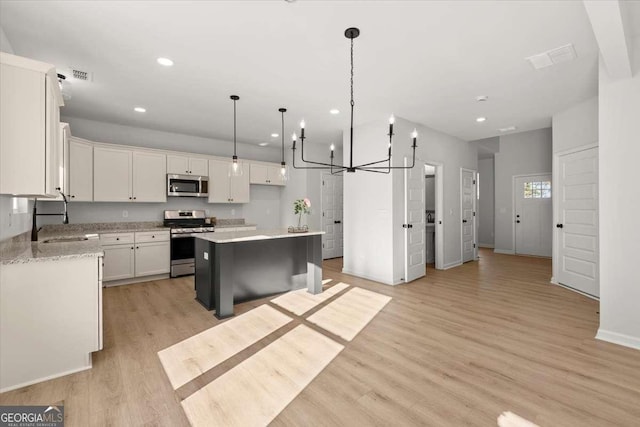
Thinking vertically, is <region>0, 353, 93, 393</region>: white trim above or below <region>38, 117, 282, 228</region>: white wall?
below

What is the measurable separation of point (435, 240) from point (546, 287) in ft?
6.41

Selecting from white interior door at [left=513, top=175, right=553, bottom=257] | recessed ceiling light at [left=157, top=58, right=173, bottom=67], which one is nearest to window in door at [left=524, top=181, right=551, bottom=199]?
white interior door at [left=513, top=175, right=553, bottom=257]

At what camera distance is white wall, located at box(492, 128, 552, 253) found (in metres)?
6.95

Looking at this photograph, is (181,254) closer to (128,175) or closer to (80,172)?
(128,175)

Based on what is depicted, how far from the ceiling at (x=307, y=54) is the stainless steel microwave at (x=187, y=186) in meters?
1.17

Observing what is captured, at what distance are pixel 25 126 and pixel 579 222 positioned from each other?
631 centimetres

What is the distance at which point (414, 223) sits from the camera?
5.12 m

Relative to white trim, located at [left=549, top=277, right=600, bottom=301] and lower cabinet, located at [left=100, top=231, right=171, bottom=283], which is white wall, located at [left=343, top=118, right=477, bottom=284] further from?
lower cabinet, located at [left=100, top=231, right=171, bottom=283]

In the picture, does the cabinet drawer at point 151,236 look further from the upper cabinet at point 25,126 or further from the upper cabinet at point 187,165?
the upper cabinet at point 25,126

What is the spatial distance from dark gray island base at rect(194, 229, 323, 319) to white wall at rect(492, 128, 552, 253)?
19.5 ft

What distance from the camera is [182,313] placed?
11.6 ft

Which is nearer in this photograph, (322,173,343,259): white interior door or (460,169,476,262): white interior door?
(460,169,476,262): white interior door

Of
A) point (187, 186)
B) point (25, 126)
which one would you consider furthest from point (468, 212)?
point (25, 126)
